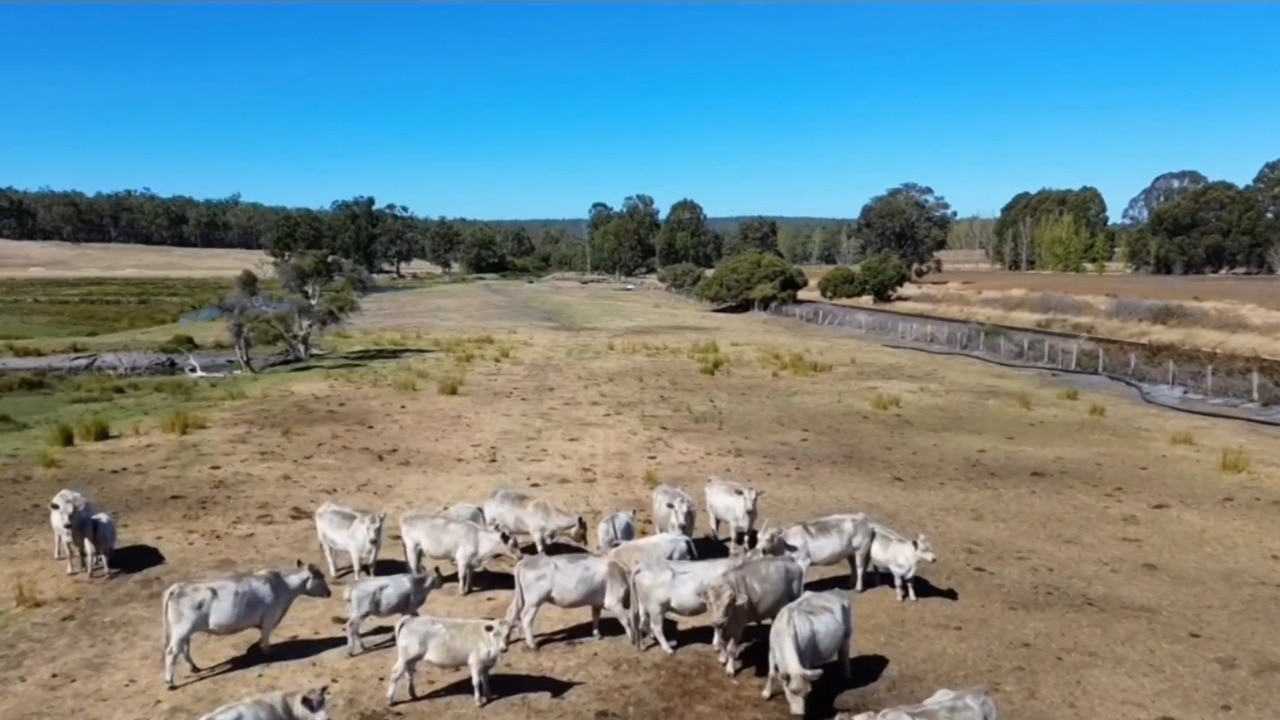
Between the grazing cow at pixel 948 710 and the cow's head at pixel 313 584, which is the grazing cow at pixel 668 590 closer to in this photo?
the grazing cow at pixel 948 710

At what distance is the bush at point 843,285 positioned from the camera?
9362 cm

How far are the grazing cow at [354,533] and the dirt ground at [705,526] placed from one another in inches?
38.0

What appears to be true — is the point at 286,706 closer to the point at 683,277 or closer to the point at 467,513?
the point at 467,513

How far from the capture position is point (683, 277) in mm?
122375

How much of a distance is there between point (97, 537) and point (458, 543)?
235 inches

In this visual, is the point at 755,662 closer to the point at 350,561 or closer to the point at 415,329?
the point at 350,561

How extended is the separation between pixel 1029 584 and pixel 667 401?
60.6 feet

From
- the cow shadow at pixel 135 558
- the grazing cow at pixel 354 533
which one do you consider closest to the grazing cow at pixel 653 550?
the grazing cow at pixel 354 533

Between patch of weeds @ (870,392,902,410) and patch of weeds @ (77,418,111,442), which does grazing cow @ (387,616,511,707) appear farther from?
patch of weeds @ (870,392,902,410)

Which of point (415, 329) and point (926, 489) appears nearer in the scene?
point (926, 489)

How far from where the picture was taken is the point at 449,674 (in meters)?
11.8

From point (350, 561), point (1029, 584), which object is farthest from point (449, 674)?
point (1029, 584)

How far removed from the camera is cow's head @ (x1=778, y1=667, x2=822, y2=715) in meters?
10.5

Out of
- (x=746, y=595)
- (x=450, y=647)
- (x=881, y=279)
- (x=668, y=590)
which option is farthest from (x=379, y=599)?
(x=881, y=279)
